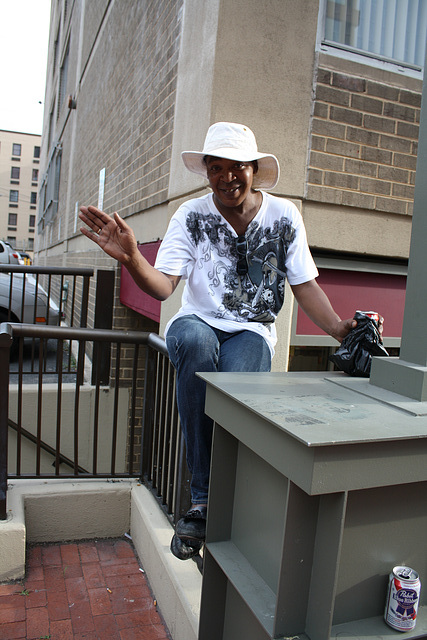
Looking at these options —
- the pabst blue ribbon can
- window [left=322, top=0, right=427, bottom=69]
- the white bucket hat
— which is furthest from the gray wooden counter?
window [left=322, top=0, right=427, bottom=69]

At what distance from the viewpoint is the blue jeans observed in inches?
84.3

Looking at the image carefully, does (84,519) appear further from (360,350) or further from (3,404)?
(360,350)

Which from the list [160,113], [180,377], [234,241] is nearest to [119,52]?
[160,113]

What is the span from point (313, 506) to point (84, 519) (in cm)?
254

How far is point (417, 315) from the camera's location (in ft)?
5.60

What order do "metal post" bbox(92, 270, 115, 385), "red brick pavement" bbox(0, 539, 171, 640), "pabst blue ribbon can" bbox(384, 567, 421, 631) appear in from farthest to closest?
"metal post" bbox(92, 270, 115, 385)
"red brick pavement" bbox(0, 539, 171, 640)
"pabst blue ribbon can" bbox(384, 567, 421, 631)

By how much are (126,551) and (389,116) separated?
380 centimetres

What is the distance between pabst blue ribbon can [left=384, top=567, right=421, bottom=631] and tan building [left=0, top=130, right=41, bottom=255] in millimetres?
85435

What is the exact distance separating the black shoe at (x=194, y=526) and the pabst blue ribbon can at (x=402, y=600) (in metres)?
0.89

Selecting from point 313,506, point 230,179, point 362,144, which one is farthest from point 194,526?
point 362,144

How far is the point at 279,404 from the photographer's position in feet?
Result: 5.01

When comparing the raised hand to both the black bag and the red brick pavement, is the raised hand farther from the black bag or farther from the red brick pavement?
the red brick pavement

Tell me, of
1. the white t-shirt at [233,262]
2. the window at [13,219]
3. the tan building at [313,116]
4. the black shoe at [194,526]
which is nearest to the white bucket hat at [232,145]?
the white t-shirt at [233,262]

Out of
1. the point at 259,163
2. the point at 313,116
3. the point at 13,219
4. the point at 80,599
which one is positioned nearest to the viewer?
the point at 259,163
